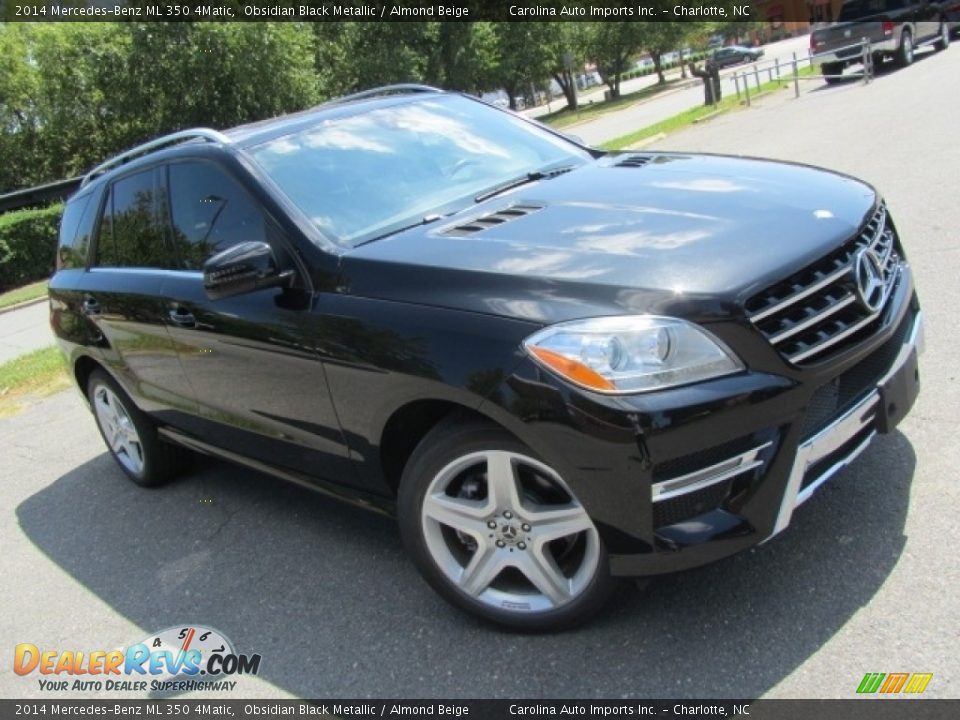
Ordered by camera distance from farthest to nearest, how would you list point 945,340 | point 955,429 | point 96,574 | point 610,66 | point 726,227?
point 610,66
point 945,340
point 96,574
point 955,429
point 726,227

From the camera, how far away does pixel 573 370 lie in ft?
8.40

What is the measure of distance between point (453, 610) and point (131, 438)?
104 inches

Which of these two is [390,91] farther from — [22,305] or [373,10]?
[373,10]

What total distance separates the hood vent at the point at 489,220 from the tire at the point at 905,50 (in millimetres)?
22161

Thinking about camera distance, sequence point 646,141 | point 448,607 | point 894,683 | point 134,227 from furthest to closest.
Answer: point 646,141 < point 134,227 < point 448,607 < point 894,683

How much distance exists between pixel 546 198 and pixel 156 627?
7.74 feet

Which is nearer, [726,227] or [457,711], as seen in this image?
[457,711]

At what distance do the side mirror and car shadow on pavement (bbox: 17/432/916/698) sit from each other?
1.27 meters

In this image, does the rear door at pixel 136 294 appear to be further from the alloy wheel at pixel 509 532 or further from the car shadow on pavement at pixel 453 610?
the alloy wheel at pixel 509 532

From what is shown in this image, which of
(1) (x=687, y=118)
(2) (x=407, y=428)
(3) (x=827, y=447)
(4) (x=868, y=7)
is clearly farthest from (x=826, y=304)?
(4) (x=868, y=7)

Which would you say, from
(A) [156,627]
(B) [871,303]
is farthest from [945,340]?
(A) [156,627]

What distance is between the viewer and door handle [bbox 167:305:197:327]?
12.9ft

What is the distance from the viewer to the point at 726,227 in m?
2.96

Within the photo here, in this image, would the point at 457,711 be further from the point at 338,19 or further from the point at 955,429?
the point at 338,19
